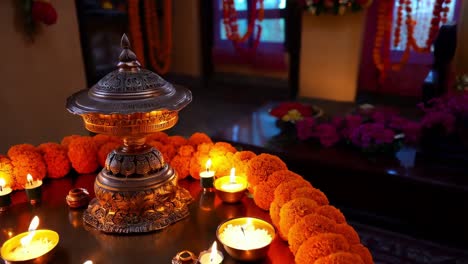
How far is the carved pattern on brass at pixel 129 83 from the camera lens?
85 cm

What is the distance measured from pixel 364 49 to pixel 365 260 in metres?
3.75

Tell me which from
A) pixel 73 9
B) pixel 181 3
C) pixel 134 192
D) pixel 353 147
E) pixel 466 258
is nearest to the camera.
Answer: pixel 134 192

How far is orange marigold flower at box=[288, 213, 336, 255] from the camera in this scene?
30.0 inches

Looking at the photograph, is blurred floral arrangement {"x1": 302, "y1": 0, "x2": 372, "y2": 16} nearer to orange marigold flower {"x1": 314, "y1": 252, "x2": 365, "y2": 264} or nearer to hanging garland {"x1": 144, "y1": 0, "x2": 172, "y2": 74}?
hanging garland {"x1": 144, "y1": 0, "x2": 172, "y2": 74}

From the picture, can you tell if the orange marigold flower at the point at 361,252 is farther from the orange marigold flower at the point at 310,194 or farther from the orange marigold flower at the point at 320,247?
the orange marigold flower at the point at 310,194

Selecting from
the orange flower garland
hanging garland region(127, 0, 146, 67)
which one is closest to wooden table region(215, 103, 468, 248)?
the orange flower garland

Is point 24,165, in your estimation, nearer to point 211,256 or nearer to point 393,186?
point 211,256

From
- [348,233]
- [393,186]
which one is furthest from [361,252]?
[393,186]

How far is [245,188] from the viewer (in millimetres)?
1052

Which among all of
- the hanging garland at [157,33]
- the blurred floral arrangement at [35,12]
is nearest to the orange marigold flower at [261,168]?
the blurred floral arrangement at [35,12]

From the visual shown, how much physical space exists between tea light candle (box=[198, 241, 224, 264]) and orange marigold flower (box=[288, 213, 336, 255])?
6.0 inches

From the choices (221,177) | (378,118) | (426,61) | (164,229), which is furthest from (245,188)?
(426,61)

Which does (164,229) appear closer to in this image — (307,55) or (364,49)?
(307,55)

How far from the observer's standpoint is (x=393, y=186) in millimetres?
1684
